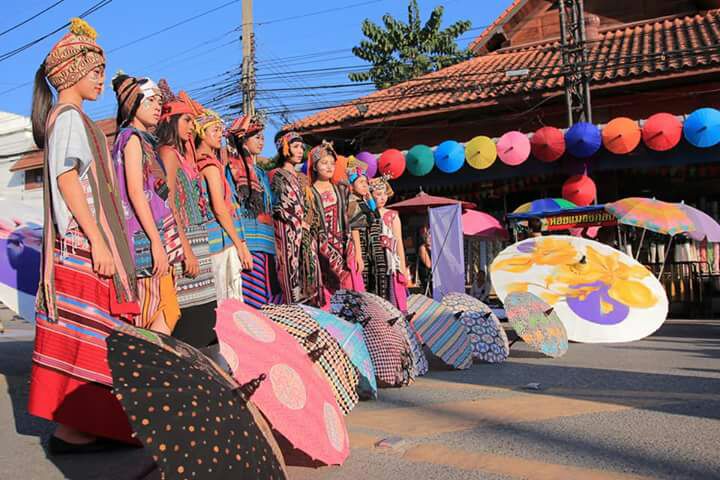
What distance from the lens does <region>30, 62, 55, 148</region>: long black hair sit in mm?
3227

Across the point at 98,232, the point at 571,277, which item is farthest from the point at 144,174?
the point at 571,277

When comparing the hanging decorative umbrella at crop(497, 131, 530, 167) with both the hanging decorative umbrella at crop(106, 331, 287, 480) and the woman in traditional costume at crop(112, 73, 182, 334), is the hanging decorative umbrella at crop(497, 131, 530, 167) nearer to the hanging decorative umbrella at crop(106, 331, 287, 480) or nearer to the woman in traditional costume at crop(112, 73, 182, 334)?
the woman in traditional costume at crop(112, 73, 182, 334)

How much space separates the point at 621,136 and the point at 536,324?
772cm

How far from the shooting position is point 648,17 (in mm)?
19031

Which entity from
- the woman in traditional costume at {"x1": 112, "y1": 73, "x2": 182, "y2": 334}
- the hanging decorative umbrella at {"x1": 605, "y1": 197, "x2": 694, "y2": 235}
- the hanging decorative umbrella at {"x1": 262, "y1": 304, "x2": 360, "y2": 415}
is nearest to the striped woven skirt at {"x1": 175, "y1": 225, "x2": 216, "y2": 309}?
the woman in traditional costume at {"x1": 112, "y1": 73, "x2": 182, "y2": 334}

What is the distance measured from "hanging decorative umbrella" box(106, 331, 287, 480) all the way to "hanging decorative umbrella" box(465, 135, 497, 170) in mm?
12540

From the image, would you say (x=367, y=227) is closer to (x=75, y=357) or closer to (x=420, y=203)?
(x=75, y=357)

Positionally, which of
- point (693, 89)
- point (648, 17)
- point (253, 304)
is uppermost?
point (648, 17)

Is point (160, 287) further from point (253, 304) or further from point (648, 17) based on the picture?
point (648, 17)

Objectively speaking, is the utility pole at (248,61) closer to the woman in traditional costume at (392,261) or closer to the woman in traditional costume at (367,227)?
the woman in traditional costume at (392,261)

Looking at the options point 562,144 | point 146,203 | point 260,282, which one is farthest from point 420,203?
point 146,203

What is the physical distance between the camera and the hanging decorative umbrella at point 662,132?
504 inches

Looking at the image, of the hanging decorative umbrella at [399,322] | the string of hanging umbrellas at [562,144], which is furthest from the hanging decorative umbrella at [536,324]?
the string of hanging umbrellas at [562,144]

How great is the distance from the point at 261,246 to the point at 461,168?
10766mm
